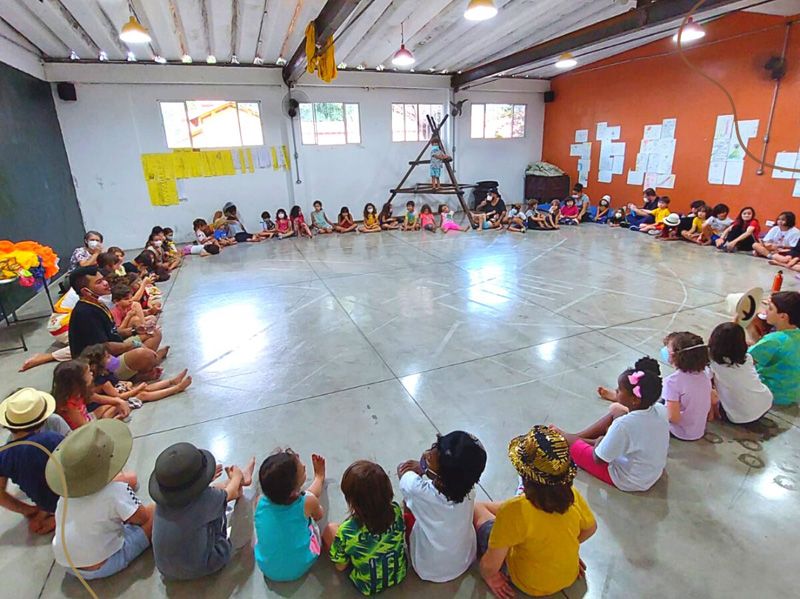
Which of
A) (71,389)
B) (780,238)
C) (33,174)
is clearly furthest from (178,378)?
(780,238)

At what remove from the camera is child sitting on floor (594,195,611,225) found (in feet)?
28.2

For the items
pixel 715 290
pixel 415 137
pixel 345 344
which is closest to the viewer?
pixel 345 344

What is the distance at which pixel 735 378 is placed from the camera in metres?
2.29

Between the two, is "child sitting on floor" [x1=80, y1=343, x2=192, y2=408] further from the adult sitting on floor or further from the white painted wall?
the white painted wall

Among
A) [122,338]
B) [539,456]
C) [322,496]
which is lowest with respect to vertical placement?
[322,496]

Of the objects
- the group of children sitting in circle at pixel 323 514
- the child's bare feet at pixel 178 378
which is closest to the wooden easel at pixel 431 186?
the child's bare feet at pixel 178 378

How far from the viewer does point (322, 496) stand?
78.2 inches

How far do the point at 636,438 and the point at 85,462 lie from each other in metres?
2.10

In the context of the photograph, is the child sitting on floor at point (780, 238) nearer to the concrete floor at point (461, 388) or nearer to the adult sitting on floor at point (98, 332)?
the concrete floor at point (461, 388)

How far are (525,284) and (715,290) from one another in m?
1.93

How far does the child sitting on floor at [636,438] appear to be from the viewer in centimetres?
182

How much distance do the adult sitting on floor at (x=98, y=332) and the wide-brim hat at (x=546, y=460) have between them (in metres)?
2.64

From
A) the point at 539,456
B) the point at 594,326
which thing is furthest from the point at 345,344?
the point at 539,456

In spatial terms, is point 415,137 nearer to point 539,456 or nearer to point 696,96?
point 696,96
